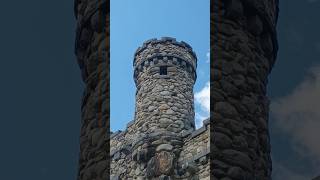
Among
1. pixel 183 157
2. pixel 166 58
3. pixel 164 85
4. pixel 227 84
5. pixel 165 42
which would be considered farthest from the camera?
pixel 165 42

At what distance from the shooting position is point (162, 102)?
19.6 m

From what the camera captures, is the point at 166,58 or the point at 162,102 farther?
the point at 166,58

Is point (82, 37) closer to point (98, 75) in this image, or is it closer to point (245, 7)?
point (98, 75)

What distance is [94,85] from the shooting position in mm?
6387

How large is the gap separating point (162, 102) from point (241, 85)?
1357 cm

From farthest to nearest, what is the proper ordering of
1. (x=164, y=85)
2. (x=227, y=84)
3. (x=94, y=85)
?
(x=164, y=85) → (x=94, y=85) → (x=227, y=84)

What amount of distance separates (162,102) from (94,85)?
13264 mm

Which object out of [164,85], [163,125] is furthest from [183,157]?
[164,85]

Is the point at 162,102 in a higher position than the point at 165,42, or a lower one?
lower

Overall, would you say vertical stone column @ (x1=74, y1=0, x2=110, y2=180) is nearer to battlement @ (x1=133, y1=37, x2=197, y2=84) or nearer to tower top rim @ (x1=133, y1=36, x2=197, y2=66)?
battlement @ (x1=133, y1=37, x2=197, y2=84)

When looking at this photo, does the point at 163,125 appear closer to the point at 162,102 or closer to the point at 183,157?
the point at 162,102

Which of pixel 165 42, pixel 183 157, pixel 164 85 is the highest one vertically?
pixel 165 42

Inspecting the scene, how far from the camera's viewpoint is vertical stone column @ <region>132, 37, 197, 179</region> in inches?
746

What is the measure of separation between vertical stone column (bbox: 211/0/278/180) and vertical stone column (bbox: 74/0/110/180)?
1.03 m
